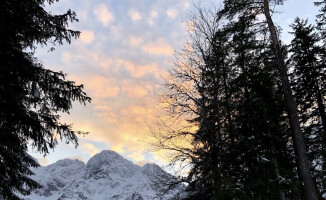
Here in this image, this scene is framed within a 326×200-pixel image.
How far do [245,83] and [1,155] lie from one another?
33.2ft

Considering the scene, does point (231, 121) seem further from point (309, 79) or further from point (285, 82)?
point (309, 79)

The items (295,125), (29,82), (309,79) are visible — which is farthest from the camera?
(309,79)

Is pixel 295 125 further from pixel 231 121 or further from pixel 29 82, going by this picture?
pixel 29 82

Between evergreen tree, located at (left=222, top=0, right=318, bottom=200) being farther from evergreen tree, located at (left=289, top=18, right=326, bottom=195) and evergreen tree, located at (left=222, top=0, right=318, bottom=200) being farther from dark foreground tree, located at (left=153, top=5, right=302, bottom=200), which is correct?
evergreen tree, located at (left=289, top=18, right=326, bottom=195)

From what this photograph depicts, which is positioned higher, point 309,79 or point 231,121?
point 309,79

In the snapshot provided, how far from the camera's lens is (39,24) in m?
8.70

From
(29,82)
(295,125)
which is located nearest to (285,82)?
(295,125)

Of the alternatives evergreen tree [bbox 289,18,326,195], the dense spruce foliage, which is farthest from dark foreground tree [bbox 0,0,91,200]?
evergreen tree [bbox 289,18,326,195]

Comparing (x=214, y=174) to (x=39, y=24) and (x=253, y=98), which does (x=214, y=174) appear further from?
(x=39, y=24)

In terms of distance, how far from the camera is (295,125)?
34.4 feet

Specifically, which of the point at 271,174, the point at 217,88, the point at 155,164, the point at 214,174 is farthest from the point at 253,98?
the point at 155,164

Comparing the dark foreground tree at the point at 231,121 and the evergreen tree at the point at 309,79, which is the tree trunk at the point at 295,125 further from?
the evergreen tree at the point at 309,79

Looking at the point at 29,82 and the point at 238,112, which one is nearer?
the point at 29,82

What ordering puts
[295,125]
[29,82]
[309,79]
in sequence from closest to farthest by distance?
[29,82] < [295,125] < [309,79]
